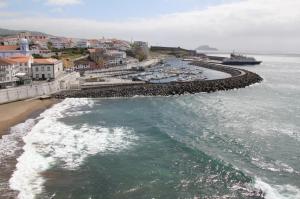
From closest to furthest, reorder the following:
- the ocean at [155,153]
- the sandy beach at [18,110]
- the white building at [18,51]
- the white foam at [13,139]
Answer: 1. the ocean at [155,153]
2. the white foam at [13,139]
3. the sandy beach at [18,110]
4. the white building at [18,51]

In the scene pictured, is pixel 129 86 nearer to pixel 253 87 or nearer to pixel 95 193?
pixel 253 87

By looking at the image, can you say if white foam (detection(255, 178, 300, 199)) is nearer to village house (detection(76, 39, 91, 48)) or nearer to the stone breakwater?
the stone breakwater

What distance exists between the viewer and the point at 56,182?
60.5 ft

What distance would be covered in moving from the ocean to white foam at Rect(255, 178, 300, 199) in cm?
5

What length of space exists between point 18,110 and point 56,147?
46.3 ft

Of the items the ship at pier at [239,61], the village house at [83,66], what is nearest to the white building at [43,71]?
the village house at [83,66]

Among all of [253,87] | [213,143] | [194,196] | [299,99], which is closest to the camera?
[194,196]

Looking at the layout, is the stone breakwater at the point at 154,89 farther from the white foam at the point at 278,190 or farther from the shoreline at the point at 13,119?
the white foam at the point at 278,190

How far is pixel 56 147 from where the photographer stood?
24.5m

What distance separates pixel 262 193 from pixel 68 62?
60.9 m

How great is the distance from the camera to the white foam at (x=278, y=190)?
16.9 m

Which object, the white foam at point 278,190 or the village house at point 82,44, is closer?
the white foam at point 278,190

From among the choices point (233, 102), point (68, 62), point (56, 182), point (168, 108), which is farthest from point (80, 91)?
point (56, 182)

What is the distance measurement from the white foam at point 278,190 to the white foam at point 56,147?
9.72 m
